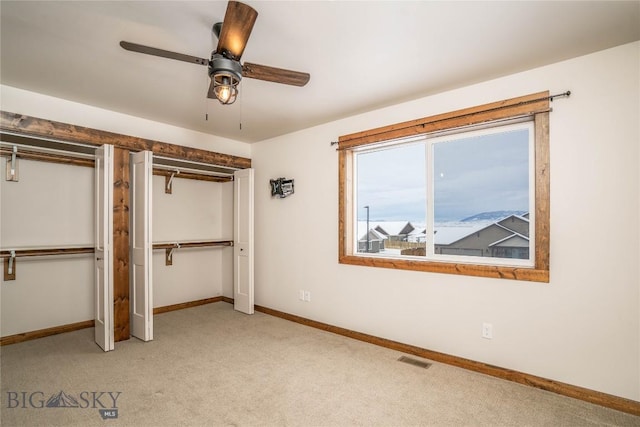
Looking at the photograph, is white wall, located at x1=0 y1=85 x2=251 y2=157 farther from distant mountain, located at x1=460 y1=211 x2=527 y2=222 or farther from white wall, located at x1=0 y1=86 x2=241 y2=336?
distant mountain, located at x1=460 y1=211 x2=527 y2=222

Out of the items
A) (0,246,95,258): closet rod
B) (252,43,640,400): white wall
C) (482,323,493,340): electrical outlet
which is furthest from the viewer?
(0,246,95,258): closet rod

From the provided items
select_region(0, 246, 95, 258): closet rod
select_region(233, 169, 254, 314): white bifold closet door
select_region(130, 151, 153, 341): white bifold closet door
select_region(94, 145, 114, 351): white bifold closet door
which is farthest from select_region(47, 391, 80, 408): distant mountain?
select_region(233, 169, 254, 314): white bifold closet door

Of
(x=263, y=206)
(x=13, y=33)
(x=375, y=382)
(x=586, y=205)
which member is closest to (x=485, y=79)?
(x=586, y=205)

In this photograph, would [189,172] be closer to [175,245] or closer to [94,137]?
[175,245]

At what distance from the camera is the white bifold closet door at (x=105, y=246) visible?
10.7ft

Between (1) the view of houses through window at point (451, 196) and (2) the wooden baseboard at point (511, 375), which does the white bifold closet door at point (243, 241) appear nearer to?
(2) the wooden baseboard at point (511, 375)

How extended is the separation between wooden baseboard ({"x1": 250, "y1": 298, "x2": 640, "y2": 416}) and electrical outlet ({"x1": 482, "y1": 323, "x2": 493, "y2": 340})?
0.80 feet

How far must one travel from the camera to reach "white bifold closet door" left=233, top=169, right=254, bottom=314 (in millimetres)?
4566

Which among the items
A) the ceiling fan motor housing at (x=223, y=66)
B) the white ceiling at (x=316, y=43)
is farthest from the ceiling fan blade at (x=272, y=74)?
the white ceiling at (x=316, y=43)

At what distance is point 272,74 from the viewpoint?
2172 mm

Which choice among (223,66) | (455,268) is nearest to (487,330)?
(455,268)

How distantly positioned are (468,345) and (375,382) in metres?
0.94

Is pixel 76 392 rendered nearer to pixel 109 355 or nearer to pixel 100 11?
pixel 109 355

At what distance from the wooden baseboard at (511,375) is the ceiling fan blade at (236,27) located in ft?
9.83
